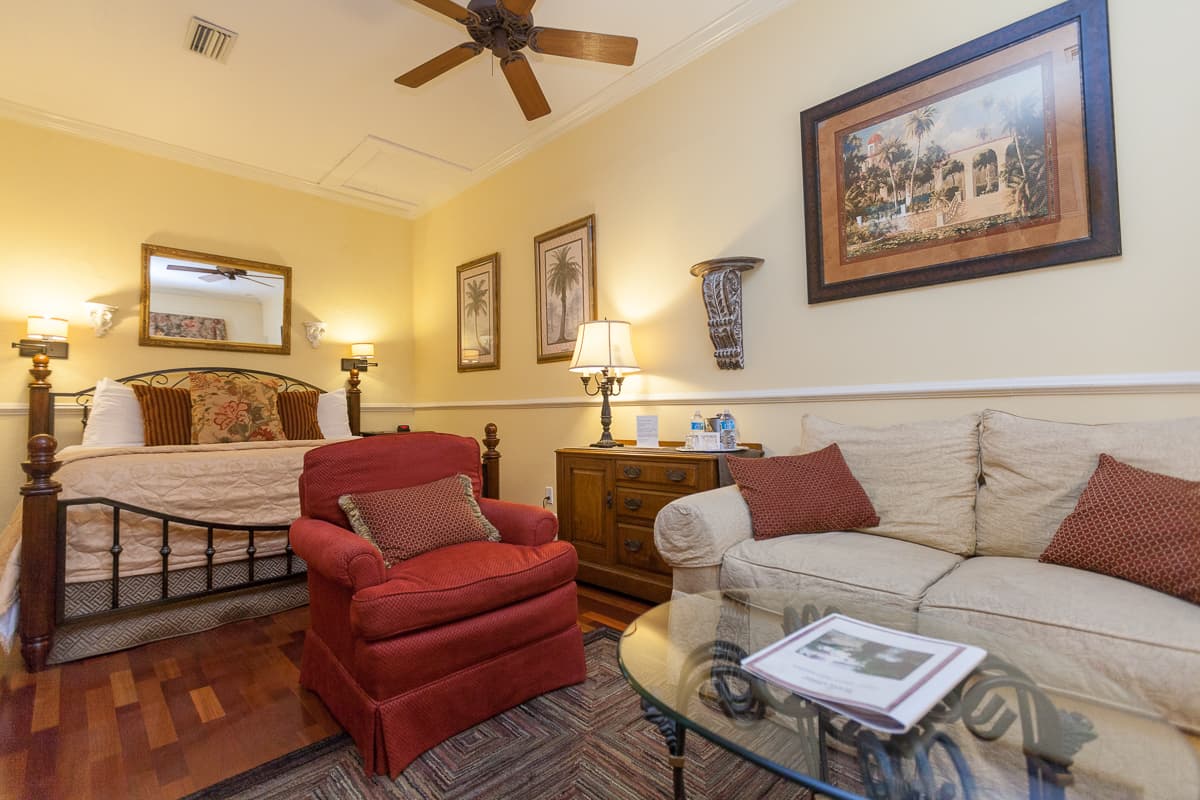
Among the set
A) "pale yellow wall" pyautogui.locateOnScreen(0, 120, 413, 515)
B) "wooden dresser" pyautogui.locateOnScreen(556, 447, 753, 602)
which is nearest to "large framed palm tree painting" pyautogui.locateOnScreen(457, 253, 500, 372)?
"pale yellow wall" pyautogui.locateOnScreen(0, 120, 413, 515)

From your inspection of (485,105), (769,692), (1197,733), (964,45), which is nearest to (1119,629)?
(1197,733)

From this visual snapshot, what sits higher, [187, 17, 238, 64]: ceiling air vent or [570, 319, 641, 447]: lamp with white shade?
[187, 17, 238, 64]: ceiling air vent

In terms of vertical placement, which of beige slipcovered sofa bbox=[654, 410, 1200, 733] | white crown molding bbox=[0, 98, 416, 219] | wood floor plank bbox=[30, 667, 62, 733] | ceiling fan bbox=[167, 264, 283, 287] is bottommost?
wood floor plank bbox=[30, 667, 62, 733]

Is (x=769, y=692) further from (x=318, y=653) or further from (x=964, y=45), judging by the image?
(x=964, y=45)

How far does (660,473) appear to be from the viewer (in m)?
2.58

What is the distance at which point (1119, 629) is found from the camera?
1168 millimetres

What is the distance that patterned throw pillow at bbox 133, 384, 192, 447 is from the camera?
3.44 metres

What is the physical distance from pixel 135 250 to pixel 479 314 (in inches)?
98.0

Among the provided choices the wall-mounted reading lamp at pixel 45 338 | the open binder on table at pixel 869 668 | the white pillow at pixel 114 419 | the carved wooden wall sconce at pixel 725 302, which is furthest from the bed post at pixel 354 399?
the open binder on table at pixel 869 668

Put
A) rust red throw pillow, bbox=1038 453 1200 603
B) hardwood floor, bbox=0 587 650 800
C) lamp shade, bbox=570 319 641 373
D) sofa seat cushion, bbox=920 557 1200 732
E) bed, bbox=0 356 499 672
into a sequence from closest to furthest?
sofa seat cushion, bbox=920 557 1200 732 < rust red throw pillow, bbox=1038 453 1200 603 < hardwood floor, bbox=0 587 650 800 < bed, bbox=0 356 499 672 < lamp shade, bbox=570 319 641 373

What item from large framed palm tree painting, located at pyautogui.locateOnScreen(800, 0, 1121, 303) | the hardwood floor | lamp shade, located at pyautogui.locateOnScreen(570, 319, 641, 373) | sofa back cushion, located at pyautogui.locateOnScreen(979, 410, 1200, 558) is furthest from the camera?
lamp shade, located at pyautogui.locateOnScreen(570, 319, 641, 373)

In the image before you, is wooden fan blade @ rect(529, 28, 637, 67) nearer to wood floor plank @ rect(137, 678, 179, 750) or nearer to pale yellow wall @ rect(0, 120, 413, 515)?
wood floor plank @ rect(137, 678, 179, 750)

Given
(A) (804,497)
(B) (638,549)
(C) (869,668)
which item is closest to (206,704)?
(B) (638,549)

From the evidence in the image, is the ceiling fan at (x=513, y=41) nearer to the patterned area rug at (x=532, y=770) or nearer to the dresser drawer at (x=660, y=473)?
the dresser drawer at (x=660, y=473)
